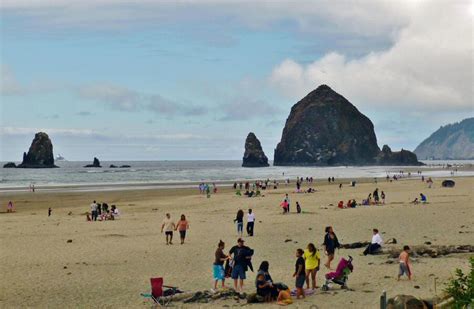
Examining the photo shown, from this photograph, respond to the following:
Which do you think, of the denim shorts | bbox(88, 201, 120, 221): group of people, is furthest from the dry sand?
bbox(88, 201, 120, 221): group of people

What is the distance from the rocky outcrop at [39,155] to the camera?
630 feet

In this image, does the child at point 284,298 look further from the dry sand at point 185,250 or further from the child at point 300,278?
the child at point 300,278

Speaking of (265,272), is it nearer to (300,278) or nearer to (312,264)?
(300,278)

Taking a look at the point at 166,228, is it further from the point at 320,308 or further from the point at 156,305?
the point at 320,308

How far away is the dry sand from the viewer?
15.4 metres

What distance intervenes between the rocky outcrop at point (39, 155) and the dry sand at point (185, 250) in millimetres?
158242

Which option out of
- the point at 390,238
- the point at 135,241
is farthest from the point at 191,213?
the point at 390,238

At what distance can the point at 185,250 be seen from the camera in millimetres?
22594

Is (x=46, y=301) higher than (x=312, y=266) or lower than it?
lower

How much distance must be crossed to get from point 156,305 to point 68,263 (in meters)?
7.29

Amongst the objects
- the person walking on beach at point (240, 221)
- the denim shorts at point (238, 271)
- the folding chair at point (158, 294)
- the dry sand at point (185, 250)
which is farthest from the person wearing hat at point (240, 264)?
the person walking on beach at point (240, 221)

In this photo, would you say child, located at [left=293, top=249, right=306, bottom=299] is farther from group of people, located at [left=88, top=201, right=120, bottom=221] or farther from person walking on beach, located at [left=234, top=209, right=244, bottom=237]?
group of people, located at [left=88, top=201, right=120, bottom=221]

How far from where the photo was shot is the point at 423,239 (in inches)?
920

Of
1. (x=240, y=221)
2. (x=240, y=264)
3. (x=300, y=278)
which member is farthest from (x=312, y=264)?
(x=240, y=221)
